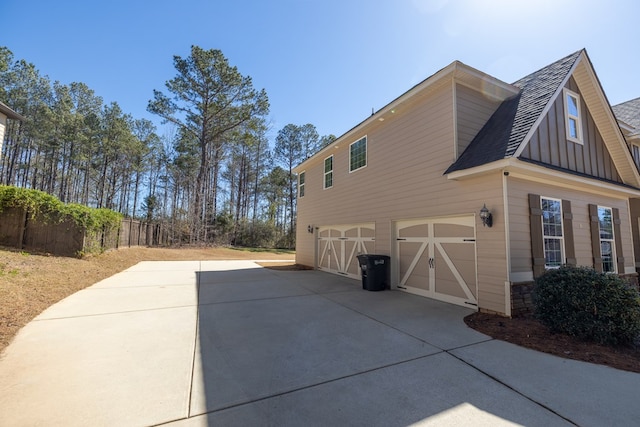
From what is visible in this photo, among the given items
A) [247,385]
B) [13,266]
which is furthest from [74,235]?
[247,385]

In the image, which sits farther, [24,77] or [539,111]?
[24,77]

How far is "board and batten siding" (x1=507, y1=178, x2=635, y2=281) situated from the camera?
5.45 meters

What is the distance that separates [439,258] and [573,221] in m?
3.41

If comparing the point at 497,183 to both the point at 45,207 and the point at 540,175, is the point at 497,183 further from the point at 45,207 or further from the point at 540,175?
the point at 45,207

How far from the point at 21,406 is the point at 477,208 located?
7.16 metres

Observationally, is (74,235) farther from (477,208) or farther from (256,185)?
(256,185)

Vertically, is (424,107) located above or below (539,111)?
above

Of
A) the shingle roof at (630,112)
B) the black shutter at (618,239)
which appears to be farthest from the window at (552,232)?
the shingle roof at (630,112)

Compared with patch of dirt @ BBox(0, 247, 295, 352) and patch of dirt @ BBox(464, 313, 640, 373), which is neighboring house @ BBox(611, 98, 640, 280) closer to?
patch of dirt @ BBox(464, 313, 640, 373)

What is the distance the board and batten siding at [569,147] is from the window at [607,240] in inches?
40.3

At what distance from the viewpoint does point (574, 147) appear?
6.91m

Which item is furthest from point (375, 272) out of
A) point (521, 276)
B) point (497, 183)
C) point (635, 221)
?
point (635, 221)

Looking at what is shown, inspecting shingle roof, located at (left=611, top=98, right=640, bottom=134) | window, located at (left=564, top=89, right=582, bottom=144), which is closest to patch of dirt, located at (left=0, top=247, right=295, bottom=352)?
window, located at (left=564, top=89, right=582, bottom=144)

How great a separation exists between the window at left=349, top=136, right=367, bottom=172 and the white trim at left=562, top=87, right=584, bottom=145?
5.39 m
